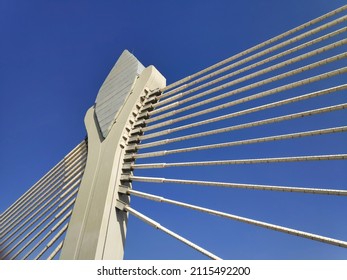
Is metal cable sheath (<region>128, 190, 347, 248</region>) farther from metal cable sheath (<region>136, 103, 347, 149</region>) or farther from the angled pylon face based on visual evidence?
the angled pylon face

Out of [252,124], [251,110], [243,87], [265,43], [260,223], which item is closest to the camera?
[260,223]

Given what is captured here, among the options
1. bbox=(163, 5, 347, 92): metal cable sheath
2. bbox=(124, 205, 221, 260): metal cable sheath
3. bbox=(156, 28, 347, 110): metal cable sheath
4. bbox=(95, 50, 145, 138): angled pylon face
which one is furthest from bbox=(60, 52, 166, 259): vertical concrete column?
bbox=(163, 5, 347, 92): metal cable sheath

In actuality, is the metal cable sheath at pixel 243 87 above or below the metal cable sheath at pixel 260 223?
above

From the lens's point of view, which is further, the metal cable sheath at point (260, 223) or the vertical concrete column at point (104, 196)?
the vertical concrete column at point (104, 196)

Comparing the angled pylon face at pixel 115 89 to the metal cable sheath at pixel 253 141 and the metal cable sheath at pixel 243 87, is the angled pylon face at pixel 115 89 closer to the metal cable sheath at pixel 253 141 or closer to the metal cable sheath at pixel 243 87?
the metal cable sheath at pixel 243 87

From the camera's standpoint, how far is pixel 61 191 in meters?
7.47

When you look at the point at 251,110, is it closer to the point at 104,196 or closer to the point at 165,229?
the point at 165,229

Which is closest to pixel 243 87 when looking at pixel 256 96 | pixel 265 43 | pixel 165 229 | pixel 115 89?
pixel 256 96

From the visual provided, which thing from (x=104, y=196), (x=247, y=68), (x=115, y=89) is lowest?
(x=104, y=196)

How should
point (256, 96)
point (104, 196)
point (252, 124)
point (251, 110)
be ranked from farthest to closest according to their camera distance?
point (104, 196) < point (256, 96) < point (251, 110) < point (252, 124)

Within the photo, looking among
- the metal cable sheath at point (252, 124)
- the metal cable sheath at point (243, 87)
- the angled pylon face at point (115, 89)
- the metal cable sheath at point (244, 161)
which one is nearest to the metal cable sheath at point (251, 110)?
the metal cable sheath at point (252, 124)

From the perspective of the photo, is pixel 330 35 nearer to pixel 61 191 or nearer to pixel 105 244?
pixel 105 244

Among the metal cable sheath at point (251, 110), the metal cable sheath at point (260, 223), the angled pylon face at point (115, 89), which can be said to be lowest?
the metal cable sheath at point (260, 223)

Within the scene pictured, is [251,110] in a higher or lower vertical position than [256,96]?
lower
